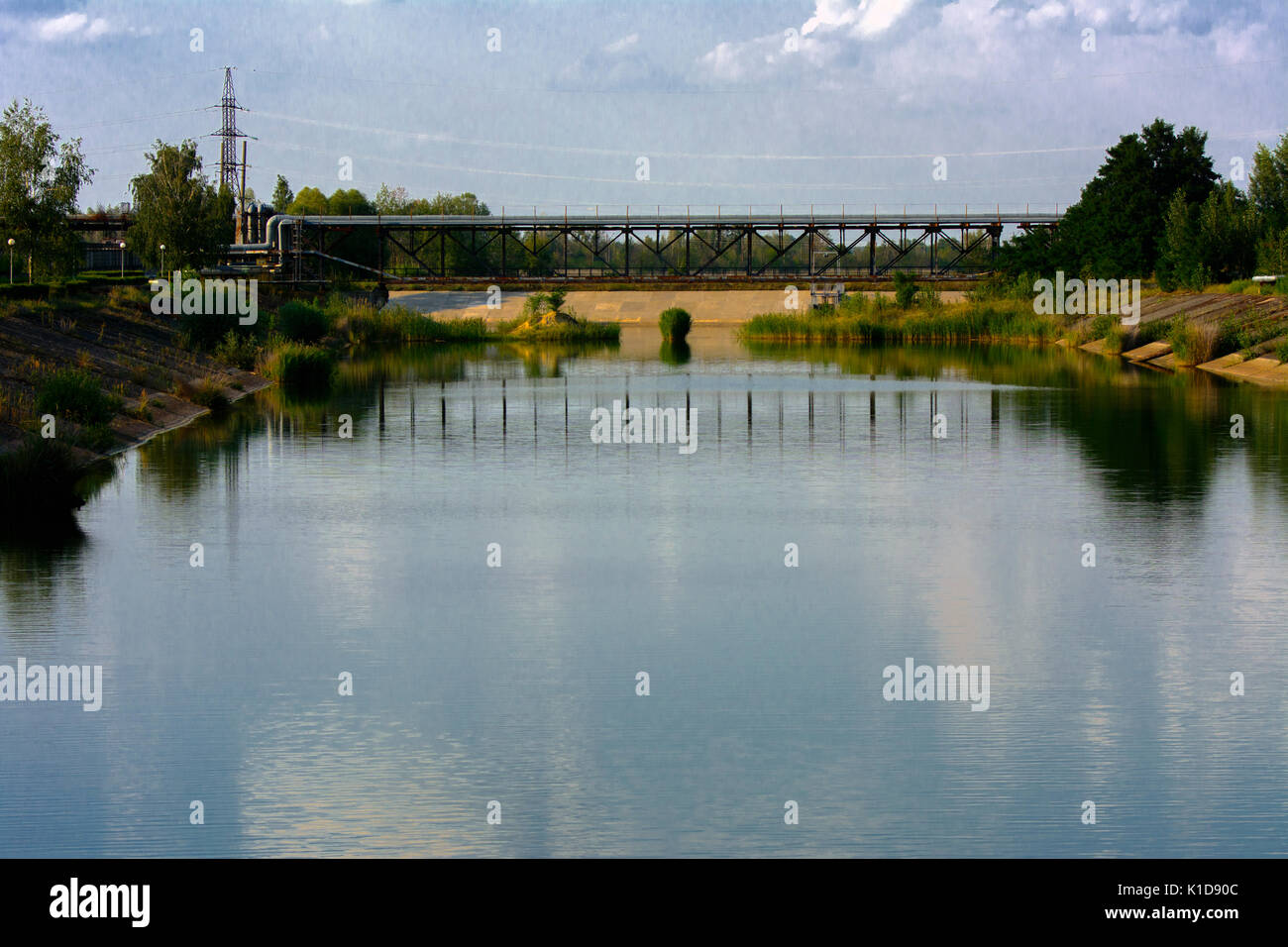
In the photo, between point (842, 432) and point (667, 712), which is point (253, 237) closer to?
point (842, 432)

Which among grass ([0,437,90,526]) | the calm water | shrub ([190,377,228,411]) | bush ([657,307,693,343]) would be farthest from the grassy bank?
grass ([0,437,90,526])

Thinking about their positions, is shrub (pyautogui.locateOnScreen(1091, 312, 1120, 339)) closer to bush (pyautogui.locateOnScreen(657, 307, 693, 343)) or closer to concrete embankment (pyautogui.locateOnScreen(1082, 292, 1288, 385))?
concrete embankment (pyautogui.locateOnScreen(1082, 292, 1288, 385))

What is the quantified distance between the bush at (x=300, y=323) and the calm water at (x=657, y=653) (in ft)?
96.4

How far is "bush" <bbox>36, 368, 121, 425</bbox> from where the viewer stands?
27.6 metres

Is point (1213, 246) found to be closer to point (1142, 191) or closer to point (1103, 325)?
point (1103, 325)

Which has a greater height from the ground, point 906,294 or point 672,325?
point 906,294

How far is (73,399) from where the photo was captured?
2803cm

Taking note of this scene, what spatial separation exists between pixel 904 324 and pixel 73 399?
58.9 metres

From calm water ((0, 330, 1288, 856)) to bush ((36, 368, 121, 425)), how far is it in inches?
62.8

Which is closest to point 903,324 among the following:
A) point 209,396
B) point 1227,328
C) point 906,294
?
point 906,294

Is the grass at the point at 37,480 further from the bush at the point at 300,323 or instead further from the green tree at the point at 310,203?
the green tree at the point at 310,203

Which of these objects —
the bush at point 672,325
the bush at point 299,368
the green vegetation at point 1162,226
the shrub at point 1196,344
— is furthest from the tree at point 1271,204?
the bush at point 299,368

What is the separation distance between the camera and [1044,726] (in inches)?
445
